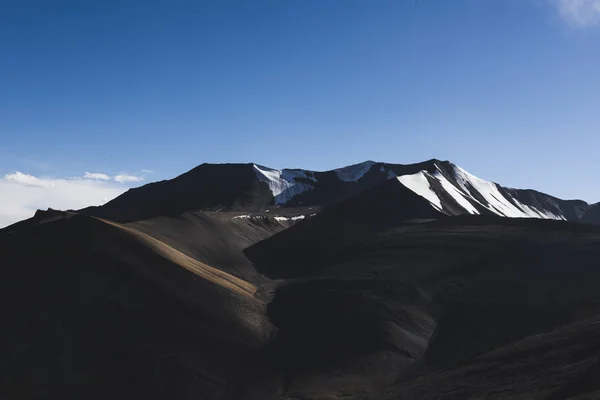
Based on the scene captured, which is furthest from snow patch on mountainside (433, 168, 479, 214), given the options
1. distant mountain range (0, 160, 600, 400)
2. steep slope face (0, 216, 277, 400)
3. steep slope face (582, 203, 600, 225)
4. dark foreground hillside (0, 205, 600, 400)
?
steep slope face (0, 216, 277, 400)

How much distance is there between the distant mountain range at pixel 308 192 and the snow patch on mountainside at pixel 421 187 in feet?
0.92

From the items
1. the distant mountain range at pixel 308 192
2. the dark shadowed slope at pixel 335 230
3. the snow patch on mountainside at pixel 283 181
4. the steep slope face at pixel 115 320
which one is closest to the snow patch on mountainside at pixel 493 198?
the distant mountain range at pixel 308 192

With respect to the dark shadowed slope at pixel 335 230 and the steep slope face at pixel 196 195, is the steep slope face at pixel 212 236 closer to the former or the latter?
the dark shadowed slope at pixel 335 230

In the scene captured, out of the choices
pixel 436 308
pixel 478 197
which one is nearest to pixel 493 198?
pixel 478 197

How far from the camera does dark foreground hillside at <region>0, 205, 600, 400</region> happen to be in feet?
91.0

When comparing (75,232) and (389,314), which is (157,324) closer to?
(75,232)

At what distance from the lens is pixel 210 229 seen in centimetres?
6347

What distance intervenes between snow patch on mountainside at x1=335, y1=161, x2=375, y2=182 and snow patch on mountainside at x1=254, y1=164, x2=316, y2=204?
260 inches

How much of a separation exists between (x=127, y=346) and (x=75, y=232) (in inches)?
557

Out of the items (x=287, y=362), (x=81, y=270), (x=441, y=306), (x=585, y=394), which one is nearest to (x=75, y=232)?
(x=81, y=270)

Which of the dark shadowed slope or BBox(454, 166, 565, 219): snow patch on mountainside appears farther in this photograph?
BBox(454, 166, 565, 219): snow patch on mountainside

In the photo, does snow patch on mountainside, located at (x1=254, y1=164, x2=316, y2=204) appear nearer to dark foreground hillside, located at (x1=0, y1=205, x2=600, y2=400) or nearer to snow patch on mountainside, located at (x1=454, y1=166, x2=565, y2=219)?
snow patch on mountainside, located at (x1=454, y1=166, x2=565, y2=219)

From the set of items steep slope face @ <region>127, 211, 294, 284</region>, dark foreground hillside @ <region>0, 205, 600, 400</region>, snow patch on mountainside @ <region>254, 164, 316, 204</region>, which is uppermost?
snow patch on mountainside @ <region>254, 164, 316, 204</region>

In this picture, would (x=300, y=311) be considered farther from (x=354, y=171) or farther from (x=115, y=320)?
(x=354, y=171)
